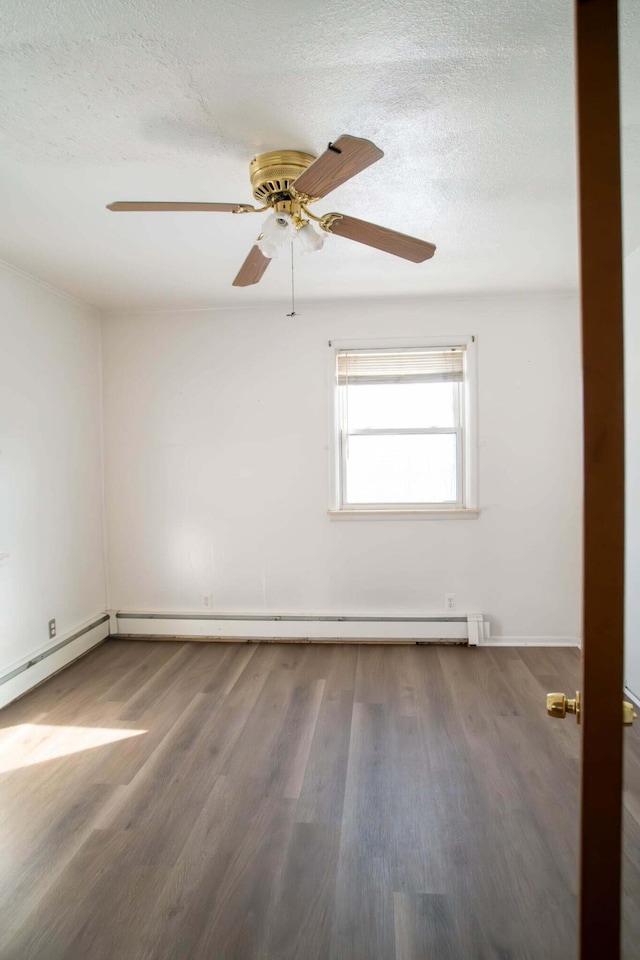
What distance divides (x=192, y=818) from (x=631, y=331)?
3.26 meters

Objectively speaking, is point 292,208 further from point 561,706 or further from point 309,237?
point 561,706

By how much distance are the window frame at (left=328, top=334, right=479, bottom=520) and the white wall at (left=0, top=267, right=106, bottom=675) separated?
181 centimetres

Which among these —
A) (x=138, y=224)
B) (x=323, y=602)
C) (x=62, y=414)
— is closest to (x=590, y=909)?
(x=138, y=224)

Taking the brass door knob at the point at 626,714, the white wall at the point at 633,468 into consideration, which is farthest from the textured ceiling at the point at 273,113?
the brass door knob at the point at 626,714

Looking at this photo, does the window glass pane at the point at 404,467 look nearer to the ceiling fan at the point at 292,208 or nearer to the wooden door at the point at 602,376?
the ceiling fan at the point at 292,208

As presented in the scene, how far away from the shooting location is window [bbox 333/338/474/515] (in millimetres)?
3844

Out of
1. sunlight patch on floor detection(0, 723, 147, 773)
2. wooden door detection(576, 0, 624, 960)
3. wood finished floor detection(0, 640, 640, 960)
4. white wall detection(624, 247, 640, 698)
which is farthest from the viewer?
white wall detection(624, 247, 640, 698)

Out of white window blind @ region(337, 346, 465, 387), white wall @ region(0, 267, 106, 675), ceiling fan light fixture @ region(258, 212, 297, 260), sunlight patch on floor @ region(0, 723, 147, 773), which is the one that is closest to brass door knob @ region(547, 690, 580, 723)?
ceiling fan light fixture @ region(258, 212, 297, 260)

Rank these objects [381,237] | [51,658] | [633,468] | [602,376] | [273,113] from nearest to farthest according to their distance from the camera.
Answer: [602,376] < [273,113] < [381,237] < [633,468] < [51,658]

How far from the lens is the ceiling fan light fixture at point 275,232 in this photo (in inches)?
66.4

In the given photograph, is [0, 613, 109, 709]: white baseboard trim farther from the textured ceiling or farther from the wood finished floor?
the textured ceiling

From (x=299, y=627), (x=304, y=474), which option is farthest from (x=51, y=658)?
(x=304, y=474)

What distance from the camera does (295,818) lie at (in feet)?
6.57

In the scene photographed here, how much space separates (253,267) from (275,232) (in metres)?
0.50
